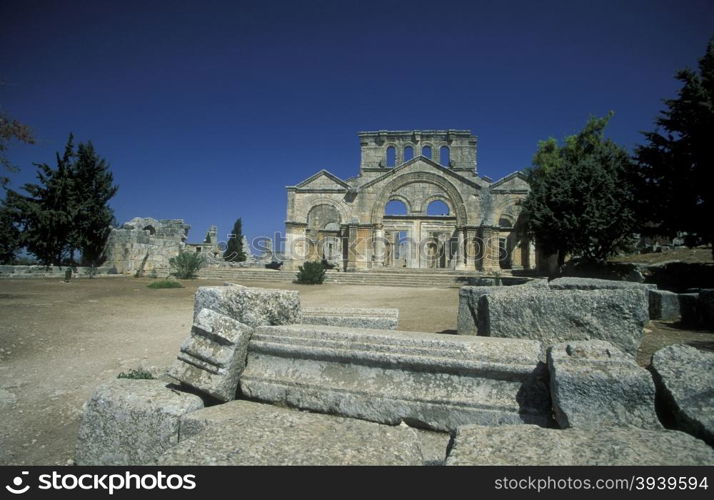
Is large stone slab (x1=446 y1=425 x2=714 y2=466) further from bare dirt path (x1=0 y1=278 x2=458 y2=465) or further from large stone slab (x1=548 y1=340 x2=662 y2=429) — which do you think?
bare dirt path (x1=0 y1=278 x2=458 y2=465)

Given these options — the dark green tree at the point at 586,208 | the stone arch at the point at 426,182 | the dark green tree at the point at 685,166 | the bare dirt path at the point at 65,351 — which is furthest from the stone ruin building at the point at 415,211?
the bare dirt path at the point at 65,351

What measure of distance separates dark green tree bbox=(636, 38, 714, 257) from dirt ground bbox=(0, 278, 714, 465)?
7.93 metres

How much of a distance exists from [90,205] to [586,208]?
27.4 m

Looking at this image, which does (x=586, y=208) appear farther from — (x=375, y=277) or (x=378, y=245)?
(x=378, y=245)

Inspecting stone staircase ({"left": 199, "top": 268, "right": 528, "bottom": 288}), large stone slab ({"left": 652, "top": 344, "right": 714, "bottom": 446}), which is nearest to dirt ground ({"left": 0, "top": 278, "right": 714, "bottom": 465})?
large stone slab ({"left": 652, "top": 344, "right": 714, "bottom": 446})

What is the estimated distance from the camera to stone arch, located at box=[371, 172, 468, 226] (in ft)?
87.0

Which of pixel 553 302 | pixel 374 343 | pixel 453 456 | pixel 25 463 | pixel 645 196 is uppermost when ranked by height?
pixel 645 196

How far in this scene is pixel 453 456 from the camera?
5.41 feet

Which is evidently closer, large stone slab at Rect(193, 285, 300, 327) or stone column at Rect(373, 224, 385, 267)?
large stone slab at Rect(193, 285, 300, 327)

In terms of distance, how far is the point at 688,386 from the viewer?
2027 mm

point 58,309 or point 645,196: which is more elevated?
point 645,196
